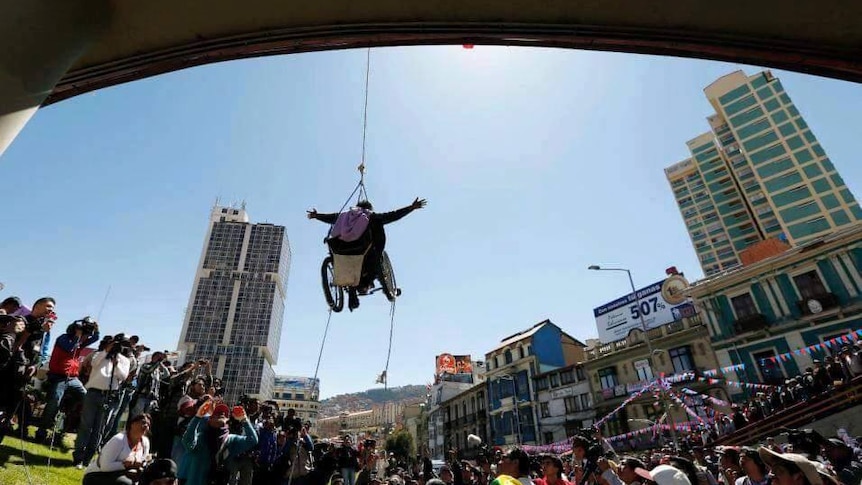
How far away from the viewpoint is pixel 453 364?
234ft

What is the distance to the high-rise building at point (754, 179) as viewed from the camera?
4644 cm

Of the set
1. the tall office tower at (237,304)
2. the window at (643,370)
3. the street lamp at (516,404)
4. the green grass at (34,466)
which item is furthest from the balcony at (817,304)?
the tall office tower at (237,304)

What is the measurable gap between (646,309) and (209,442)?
31619 millimetres

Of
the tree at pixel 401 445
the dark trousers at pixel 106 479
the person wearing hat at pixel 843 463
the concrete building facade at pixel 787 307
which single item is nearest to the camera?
the dark trousers at pixel 106 479

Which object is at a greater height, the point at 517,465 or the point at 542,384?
the point at 542,384

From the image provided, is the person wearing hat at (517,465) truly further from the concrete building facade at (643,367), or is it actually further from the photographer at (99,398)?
the concrete building facade at (643,367)

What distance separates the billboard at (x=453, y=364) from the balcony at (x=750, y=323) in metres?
50.8

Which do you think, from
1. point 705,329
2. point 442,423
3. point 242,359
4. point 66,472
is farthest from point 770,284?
point 242,359

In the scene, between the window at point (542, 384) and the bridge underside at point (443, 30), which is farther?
the window at point (542, 384)

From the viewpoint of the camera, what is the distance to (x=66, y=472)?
5820mm

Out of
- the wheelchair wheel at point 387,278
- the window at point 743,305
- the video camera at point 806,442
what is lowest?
the video camera at point 806,442

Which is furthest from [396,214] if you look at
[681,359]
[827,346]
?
[681,359]

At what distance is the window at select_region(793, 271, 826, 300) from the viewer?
Result: 21641mm

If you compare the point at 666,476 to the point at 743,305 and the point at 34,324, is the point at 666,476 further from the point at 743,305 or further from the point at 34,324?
the point at 743,305
